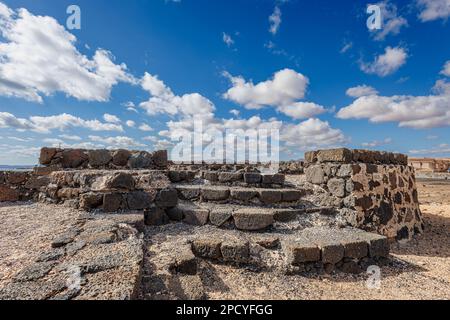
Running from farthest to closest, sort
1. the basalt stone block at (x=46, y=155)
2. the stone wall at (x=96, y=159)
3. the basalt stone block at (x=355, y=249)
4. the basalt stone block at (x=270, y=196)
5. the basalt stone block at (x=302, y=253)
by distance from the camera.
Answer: the stone wall at (x=96, y=159) < the basalt stone block at (x=46, y=155) < the basalt stone block at (x=270, y=196) < the basalt stone block at (x=355, y=249) < the basalt stone block at (x=302, y=253)

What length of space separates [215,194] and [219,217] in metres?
0.77

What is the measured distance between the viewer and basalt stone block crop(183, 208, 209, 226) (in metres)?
4.48

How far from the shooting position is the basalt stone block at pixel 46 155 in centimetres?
657

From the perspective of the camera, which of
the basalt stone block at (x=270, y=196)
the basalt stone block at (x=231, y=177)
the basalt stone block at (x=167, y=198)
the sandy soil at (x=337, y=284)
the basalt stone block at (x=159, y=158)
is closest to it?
the sandy soil at (x=337, y=284)

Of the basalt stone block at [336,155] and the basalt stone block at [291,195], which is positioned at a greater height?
the basalt stone block at [336,155]

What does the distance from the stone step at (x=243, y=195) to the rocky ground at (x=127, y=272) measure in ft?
3.75

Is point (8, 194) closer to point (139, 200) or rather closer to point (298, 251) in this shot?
point (139, 200)

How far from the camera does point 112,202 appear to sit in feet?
14.4

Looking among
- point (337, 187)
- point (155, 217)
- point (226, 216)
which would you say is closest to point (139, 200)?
point (155, 217)

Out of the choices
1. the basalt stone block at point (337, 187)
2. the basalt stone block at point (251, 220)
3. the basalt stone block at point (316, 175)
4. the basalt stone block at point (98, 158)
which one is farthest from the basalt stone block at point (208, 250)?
the basalt stone block at point (98, 158)

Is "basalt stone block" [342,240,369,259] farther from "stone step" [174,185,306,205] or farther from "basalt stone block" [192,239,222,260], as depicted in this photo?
"basalt stone block" [192,239,222,260]

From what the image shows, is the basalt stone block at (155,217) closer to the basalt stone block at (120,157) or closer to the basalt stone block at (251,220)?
the basalt stone block at (251,220)

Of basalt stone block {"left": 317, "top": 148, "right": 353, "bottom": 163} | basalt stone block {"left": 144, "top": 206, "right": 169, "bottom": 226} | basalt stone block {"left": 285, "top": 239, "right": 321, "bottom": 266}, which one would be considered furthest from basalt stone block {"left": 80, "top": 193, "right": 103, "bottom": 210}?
basalt stone block {"left": 317, "top": 148, "right": 353, "bottom": 163}

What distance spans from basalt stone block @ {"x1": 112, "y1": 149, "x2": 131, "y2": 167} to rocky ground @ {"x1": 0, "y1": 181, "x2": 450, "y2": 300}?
2.44 metres
